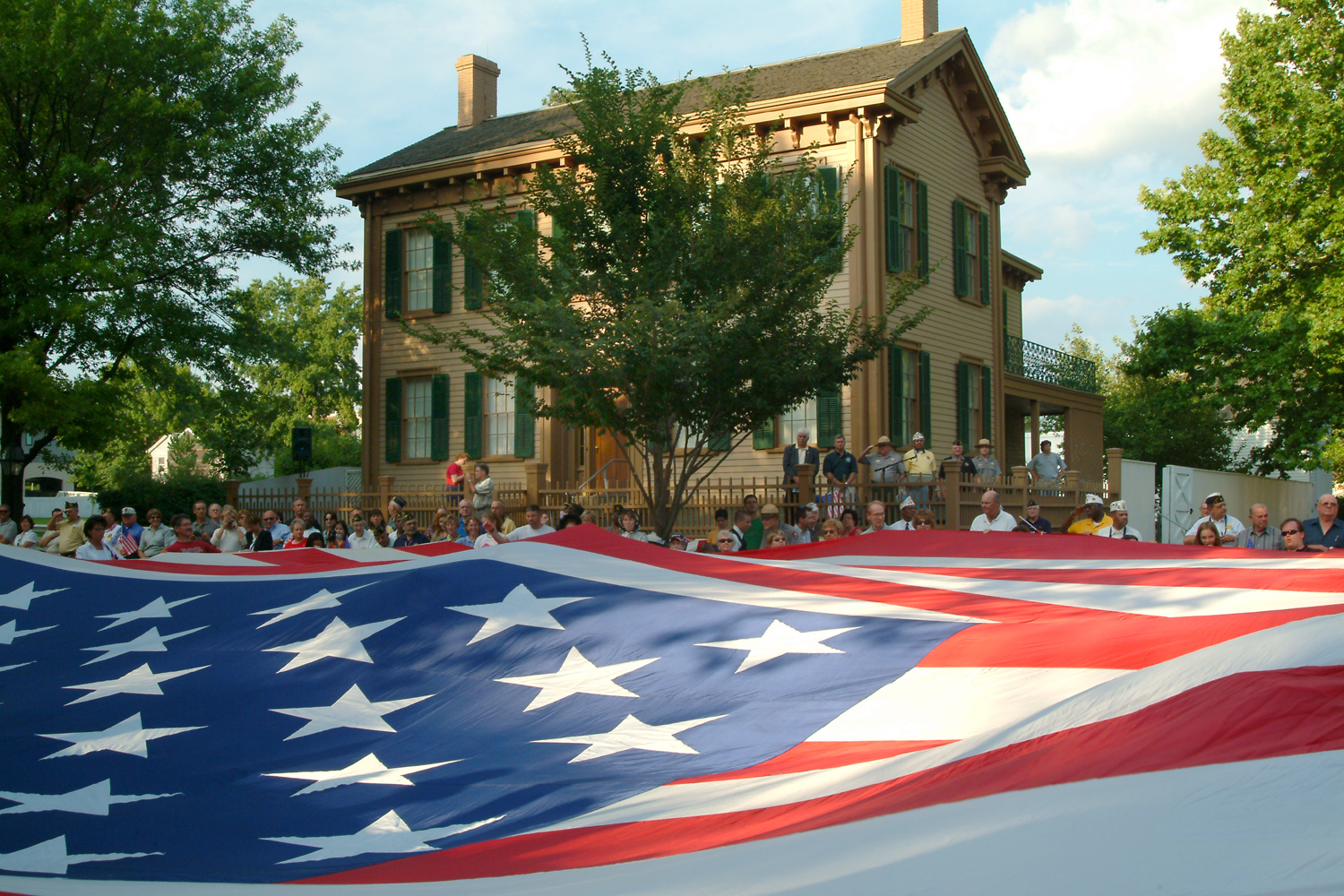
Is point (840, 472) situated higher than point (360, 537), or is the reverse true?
point (840, 472)

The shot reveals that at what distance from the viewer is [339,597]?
23.3 feet

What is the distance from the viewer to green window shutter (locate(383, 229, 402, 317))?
927 inches

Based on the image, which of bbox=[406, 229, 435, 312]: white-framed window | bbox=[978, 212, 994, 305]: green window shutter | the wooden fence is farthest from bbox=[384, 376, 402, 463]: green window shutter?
bbox=[978, 212, 994, 305]: green window shutter

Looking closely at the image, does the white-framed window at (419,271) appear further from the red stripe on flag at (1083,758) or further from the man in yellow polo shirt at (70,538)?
the red stripe on flag at (1083,758)

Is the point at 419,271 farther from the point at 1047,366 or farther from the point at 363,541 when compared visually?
the point at 1047,366

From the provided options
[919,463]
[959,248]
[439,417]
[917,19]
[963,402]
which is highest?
[917,19]

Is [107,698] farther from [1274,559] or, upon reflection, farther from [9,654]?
[1274,559]

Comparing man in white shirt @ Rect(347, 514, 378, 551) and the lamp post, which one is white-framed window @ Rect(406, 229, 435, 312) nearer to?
the lamp post

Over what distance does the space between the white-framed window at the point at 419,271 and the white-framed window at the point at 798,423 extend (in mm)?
8205

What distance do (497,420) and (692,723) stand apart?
17998mm

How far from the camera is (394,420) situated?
23547 millimetres

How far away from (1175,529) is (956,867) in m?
17.1

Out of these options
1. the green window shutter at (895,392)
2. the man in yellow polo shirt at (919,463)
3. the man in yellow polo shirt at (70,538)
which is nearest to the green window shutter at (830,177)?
the green window shutter at (895,392)

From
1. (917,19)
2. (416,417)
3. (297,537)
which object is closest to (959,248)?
(917,19)
